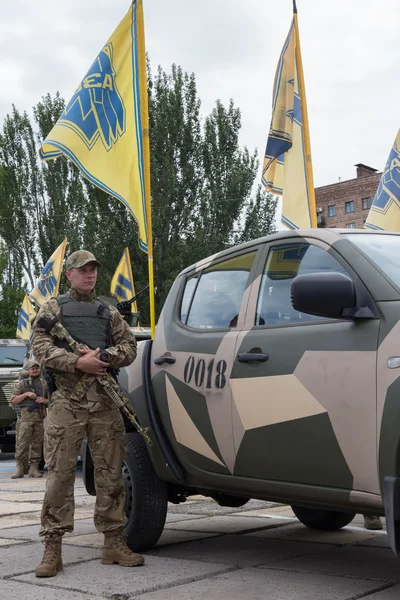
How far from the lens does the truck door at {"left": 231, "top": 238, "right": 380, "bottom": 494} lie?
3549 millimetres

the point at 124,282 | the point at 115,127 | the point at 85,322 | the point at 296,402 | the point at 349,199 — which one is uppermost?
the point at 349,199

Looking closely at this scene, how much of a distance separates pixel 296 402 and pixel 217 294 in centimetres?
119

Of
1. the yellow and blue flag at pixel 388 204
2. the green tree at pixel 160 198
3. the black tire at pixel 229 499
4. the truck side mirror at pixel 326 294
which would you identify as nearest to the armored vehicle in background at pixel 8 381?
the yellow and blue flag at pixel 388 204

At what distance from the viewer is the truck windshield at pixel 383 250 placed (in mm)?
3752

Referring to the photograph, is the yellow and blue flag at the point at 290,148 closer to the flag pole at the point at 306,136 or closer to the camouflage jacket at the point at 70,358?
the flag pole at the point at 306,136

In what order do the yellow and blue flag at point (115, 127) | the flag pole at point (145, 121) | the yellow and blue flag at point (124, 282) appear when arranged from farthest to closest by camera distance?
the yellow and blue flag at point (124, 282)
the yellow and blue flag at point (115, 127)
the flag pole at point (145, 121)

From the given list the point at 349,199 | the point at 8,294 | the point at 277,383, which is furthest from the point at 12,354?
Result: the point at 349,199

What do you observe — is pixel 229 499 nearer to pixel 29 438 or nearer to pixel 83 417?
pixel 83 417

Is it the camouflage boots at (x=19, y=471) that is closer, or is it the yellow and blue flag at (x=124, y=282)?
the camouflage boots at (x=19, y=471)

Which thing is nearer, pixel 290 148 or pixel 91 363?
pixel 91 363

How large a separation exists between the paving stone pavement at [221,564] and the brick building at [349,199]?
193 feet

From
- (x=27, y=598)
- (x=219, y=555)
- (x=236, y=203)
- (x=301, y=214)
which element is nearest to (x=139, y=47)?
(x=301, y=214)

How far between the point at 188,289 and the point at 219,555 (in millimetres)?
1583

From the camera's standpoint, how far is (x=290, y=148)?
10.9m
